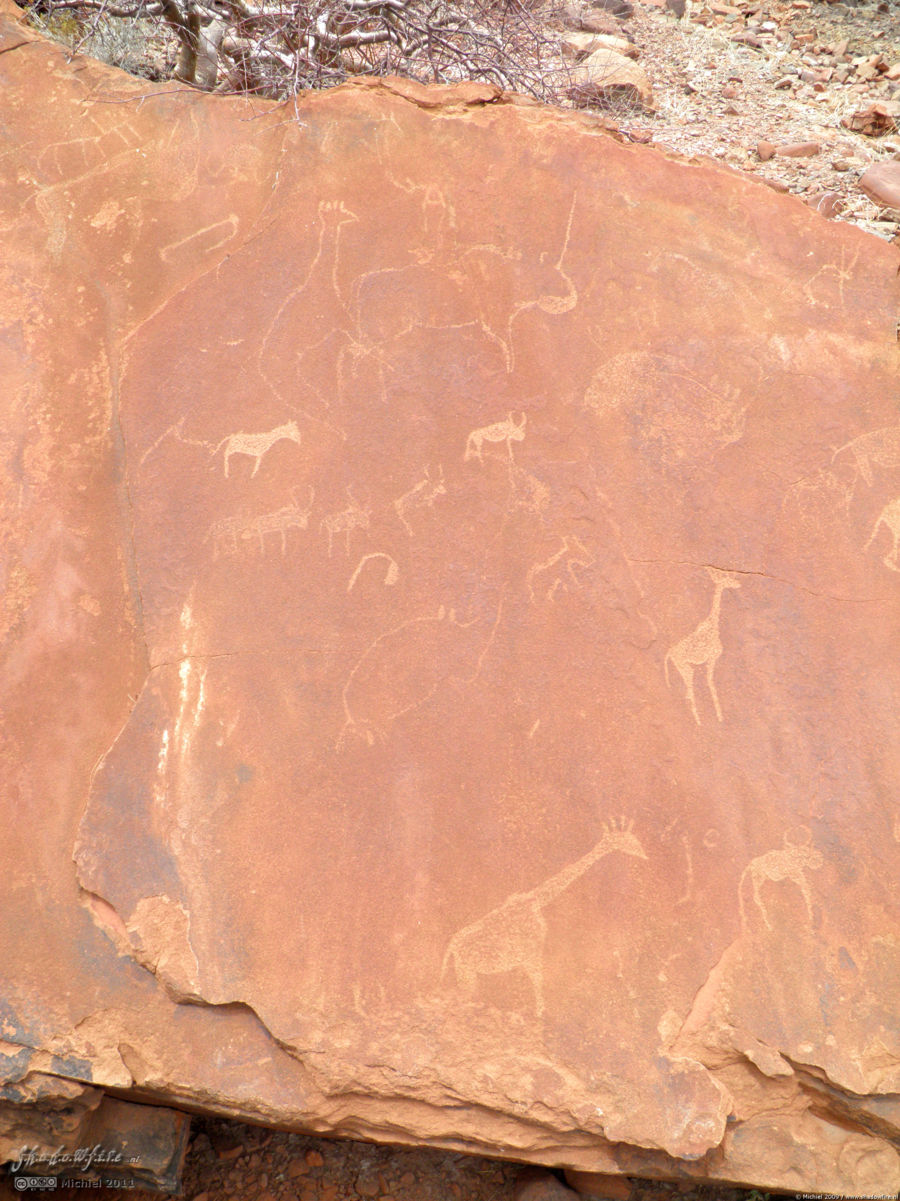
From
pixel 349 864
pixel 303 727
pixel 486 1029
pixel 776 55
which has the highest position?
pixel 776 55

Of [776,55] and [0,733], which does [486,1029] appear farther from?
[776,55]

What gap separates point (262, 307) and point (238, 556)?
0.68 metres

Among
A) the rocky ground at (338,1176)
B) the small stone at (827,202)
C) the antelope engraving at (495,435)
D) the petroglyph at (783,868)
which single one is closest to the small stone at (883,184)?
the small stone at (827,202)

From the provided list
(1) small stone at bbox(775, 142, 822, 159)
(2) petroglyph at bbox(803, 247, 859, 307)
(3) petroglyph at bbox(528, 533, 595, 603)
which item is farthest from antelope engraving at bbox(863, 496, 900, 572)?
(1) small stone at bbox(775, 142, 822, 159)

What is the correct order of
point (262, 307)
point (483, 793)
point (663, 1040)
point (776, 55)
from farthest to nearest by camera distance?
point (776, 55) < point (262, 307) < point (483, 793) < point (663, 1040)

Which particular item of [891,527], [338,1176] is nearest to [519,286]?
[891,527]

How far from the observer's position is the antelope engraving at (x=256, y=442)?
90.4 inches

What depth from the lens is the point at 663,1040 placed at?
1.88m

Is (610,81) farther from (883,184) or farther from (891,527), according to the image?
(891,527)

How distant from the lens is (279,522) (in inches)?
88.4

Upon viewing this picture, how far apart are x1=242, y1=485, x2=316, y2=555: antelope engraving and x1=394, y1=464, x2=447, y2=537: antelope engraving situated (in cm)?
22

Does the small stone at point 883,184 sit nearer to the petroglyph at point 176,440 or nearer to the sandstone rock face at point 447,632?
the sandstone rock face at point 447,632

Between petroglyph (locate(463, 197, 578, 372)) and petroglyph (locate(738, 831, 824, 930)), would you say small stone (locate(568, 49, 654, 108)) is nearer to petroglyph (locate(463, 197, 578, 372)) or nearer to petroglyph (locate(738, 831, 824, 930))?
petroglyph (locate(463, 197, 578, 372))

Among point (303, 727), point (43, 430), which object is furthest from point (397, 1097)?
point (43, 430)
